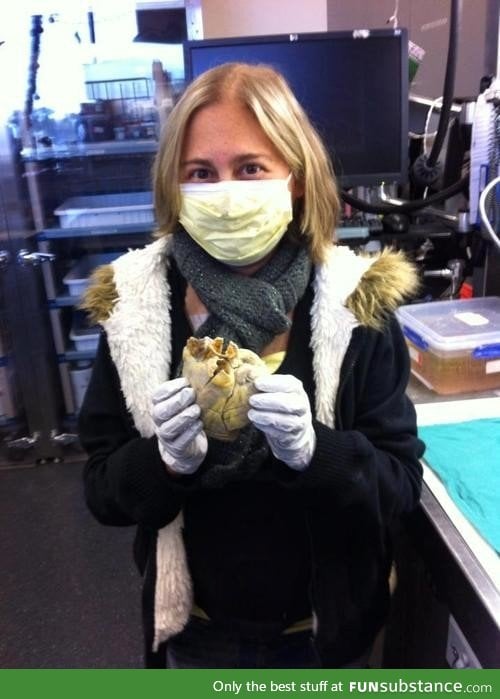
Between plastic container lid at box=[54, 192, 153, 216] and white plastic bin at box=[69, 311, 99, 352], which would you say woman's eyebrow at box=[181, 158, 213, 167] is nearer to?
plastic container lid at box=[54, 192, 153, 216]

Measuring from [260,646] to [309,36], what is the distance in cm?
164

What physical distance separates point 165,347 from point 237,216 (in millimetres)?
220

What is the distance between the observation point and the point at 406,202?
189cm

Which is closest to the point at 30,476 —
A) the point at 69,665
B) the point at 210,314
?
the point at 69,665

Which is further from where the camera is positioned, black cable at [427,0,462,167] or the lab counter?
black cable at [427,0,462,167]

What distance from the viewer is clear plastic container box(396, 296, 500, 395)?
1.30 metres

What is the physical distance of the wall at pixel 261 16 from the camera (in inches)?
123

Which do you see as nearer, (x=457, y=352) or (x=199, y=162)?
(x=199, y=162)

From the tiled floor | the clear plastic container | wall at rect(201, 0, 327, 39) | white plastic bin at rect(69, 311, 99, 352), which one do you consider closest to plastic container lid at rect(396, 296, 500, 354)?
the clear plastic container

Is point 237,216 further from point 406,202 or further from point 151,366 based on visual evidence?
point 406,202

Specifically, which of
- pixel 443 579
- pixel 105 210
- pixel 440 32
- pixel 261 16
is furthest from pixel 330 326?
pixel 261 16

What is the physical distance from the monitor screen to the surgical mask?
1.01 m

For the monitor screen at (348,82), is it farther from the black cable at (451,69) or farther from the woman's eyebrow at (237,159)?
the woman's eyebrow at (237,159)

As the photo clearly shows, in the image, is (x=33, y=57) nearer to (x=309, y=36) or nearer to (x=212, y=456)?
(x=309, y=36)
